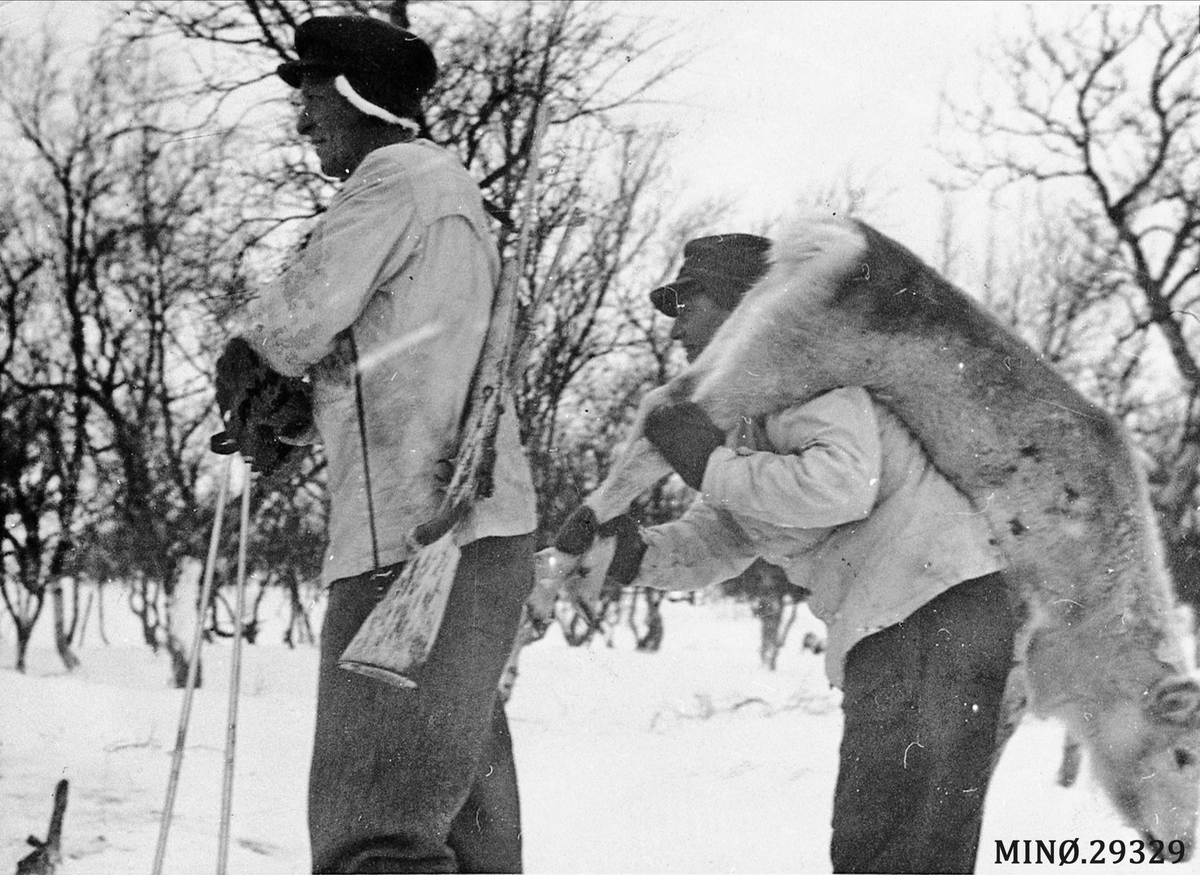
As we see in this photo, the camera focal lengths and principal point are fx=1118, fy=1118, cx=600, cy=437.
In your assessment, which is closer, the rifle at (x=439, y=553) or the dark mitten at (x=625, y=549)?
the rifle at (x=439, y=553)

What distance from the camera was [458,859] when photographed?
147 cm

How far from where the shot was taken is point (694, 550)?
1.78 meters

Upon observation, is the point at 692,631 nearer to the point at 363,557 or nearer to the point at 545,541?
the point at 545,541

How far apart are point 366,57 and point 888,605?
3.37 feet

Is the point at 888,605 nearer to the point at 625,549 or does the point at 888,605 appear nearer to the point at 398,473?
Answer: the point at 625,549

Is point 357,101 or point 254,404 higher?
point 357,101

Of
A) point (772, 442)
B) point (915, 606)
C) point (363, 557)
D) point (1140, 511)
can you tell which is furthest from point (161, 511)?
point (1140, 511)

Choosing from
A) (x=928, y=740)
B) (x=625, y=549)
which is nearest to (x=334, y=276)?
(x=625, y=549)

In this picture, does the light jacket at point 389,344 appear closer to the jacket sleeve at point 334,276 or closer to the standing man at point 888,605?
the jacket sleeve at point 334,276

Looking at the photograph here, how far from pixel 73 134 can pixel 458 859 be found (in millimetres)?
1584

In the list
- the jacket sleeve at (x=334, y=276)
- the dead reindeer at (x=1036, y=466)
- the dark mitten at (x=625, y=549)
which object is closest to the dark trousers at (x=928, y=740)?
the dead reindeer at (x=1036, y=466)

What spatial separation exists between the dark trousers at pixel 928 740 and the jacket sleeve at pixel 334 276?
84cm

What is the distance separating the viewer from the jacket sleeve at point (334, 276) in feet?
4.48
